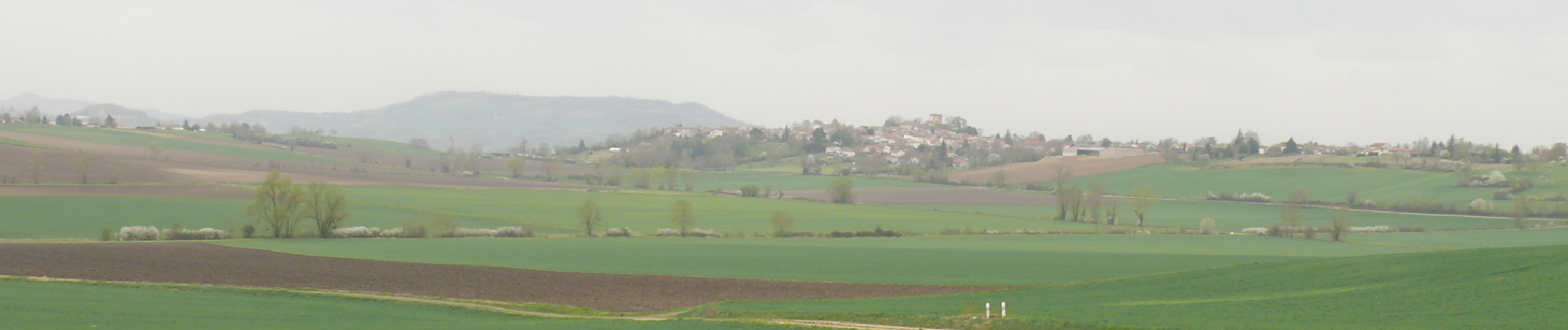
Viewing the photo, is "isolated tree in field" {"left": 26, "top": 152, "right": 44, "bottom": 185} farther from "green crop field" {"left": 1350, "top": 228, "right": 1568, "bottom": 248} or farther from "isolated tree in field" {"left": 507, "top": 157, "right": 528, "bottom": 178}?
"green crop field" {"left": 1350, "top": 228, "right": 1568, "bottom": 248}

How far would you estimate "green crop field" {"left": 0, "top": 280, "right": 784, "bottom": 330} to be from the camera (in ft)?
83.9

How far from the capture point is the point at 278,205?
57.8m

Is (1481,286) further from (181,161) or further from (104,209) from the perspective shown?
(181,161)

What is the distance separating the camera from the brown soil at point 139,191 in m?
66.4

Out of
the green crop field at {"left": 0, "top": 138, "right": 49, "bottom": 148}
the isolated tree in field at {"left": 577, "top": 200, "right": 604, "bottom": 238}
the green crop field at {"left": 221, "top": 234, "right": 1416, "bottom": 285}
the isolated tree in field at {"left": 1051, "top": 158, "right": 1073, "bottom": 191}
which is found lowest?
the green crop field at {"left": 221, "top": 234, "right": 1416, "bottom": 285}

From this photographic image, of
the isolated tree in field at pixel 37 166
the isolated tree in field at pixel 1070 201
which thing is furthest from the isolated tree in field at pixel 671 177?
the isolated tree in field at pixel 37 166

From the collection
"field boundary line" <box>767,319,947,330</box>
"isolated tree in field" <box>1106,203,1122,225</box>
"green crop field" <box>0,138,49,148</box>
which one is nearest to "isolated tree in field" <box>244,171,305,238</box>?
"field boundary line" <box>767,319,947,330</box>

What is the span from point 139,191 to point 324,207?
2128 cm

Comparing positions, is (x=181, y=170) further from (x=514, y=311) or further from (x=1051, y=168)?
(x=1051, y=168)

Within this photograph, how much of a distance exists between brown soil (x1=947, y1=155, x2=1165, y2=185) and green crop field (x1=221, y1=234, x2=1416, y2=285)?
62.4 meters

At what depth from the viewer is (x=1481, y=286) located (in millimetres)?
27031

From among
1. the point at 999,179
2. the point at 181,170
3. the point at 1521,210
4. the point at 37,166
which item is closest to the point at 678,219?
the point at 37,166

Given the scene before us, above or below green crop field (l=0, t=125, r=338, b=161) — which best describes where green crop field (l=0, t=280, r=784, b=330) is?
below

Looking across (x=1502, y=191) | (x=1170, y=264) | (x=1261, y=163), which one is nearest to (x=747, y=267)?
(x=1170, y=264)
